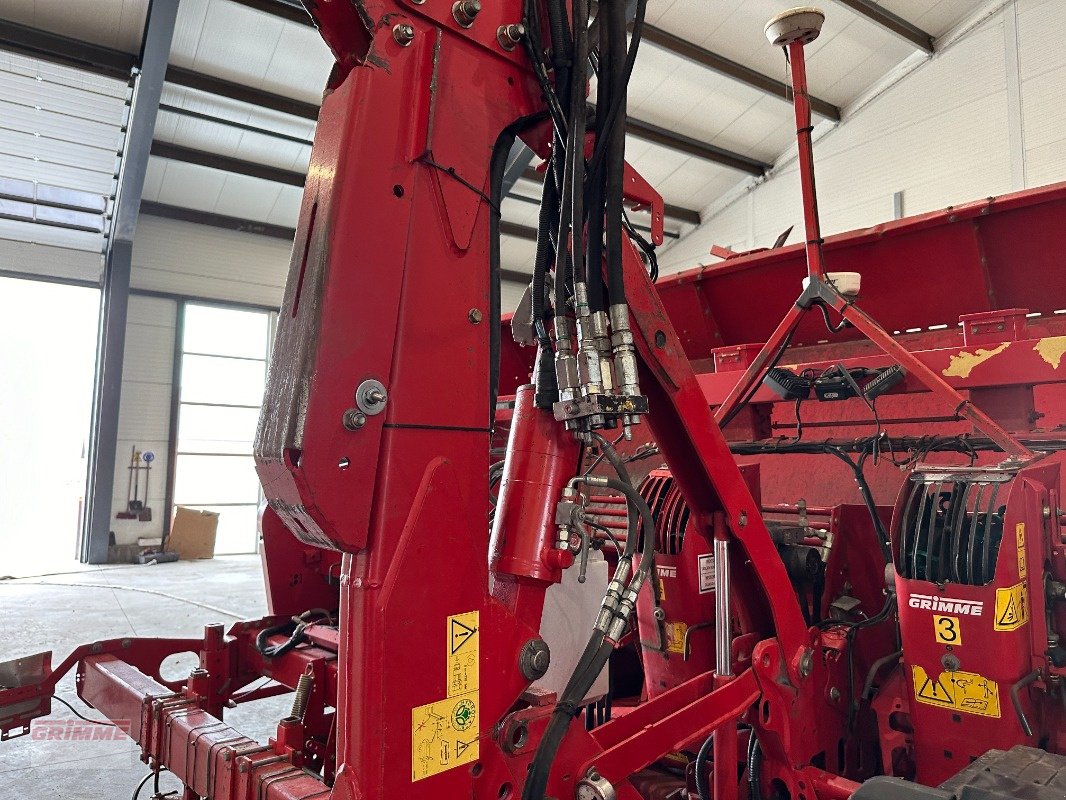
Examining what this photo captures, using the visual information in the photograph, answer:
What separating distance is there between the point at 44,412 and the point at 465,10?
43.8 ft

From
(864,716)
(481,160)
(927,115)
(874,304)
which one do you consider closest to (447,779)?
(481,160)

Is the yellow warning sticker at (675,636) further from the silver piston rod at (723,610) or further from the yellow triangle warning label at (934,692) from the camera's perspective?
the yellow triangle warning label at (934,692)

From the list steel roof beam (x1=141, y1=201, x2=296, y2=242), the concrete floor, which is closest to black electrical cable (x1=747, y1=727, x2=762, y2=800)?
the concrete floor

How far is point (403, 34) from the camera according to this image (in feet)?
3.77

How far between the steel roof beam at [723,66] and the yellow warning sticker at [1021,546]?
26.1ft

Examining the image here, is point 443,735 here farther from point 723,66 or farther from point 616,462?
point 723,66

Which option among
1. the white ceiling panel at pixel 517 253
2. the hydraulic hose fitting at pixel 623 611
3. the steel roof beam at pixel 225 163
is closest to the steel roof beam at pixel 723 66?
A: the white ceiling panel at pixel 517 253

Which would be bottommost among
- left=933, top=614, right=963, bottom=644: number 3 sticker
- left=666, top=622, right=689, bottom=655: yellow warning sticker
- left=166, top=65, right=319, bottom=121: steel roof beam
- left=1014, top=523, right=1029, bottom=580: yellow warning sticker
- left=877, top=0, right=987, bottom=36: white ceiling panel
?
left=666, top=622, right=689, bottom=655: yellow warning sticker

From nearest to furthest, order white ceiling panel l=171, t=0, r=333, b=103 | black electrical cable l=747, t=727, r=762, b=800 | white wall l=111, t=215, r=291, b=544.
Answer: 1. black electrical cable l=747, t=727, r=762, b=800
2. white ceiling panel l=171, t=0, r=333, b=103
3. white wall l=111, t=215, r=291, b=544

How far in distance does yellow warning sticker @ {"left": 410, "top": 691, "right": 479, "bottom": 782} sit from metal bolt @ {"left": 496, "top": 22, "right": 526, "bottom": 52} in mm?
1064

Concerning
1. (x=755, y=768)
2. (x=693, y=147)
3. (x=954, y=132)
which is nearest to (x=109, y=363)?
(x=693, y=147)

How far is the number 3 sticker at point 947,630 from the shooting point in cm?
167

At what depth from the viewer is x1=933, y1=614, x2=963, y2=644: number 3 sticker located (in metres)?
1.67

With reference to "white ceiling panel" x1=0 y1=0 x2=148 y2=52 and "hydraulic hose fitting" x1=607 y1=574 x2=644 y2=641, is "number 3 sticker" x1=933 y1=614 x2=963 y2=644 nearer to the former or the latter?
"hydraulic hose fitting" x1=607 y1=574 x2=644 y2=641
